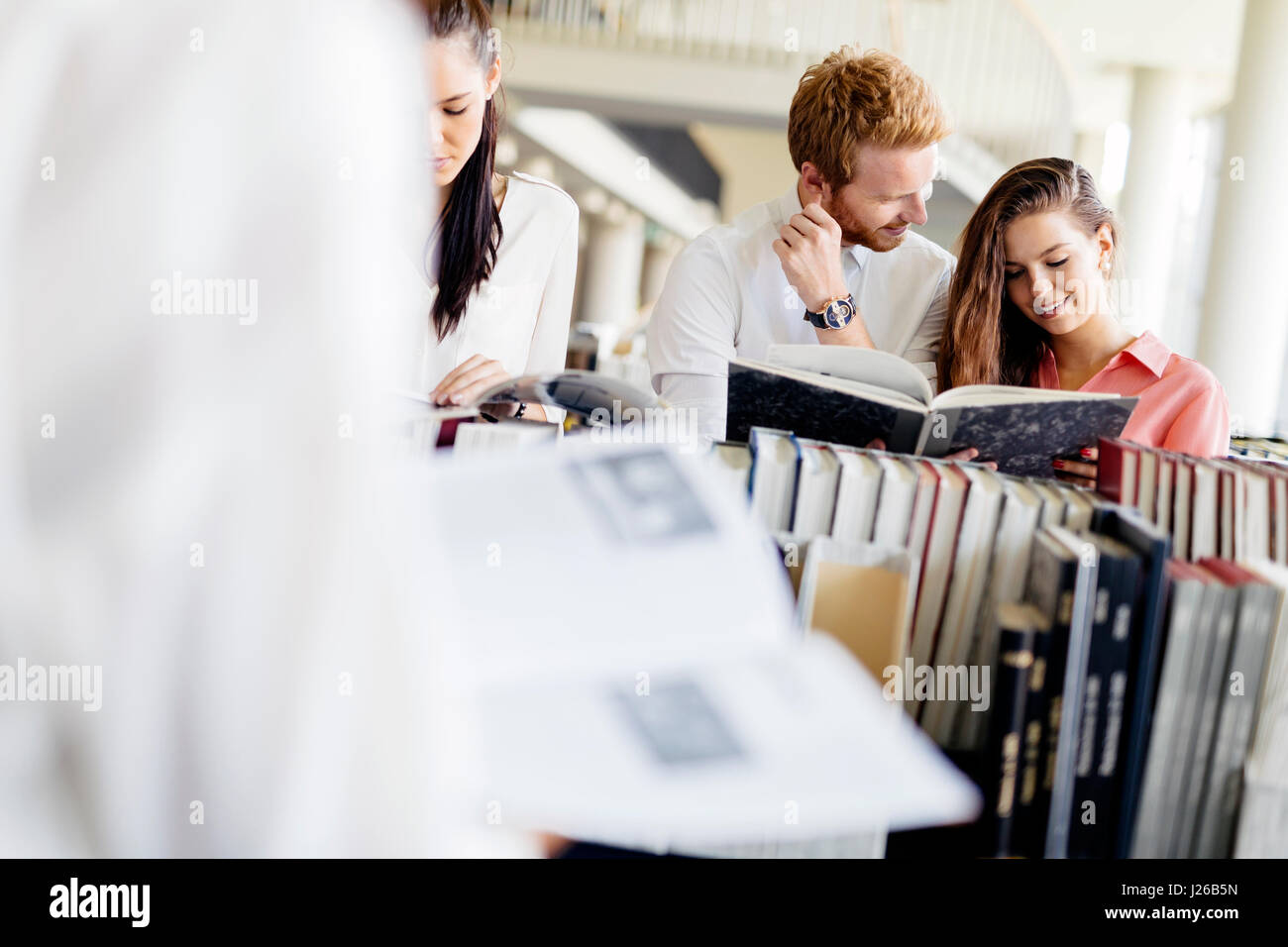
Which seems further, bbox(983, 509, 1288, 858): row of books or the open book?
the open book

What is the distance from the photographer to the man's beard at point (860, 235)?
2039mm

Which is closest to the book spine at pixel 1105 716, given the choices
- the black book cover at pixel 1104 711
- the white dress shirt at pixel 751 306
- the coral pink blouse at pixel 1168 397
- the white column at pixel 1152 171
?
the black book cover at pixel 1104 711

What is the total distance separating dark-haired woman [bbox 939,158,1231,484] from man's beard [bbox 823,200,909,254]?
0.49ft

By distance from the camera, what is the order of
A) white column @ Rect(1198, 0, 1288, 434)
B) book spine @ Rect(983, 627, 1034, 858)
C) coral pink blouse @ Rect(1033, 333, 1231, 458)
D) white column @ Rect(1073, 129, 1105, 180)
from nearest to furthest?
book spine @ Rect(983, 627, 1034, 858) → coral pink blouse @ Rect(1033, 333, 1231, 458) → white column @ Rect(1198, 0, 1288, 434) → white column @ Rect(1073, 129, 1105, 180)

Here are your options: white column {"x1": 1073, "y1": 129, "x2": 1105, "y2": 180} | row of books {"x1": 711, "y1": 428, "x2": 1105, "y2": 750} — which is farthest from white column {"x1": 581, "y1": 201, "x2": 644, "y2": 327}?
row of books {"x1": 711, "y1": 428, "x2": 1105, "y2": 750}

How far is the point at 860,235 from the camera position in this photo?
6.75 ft

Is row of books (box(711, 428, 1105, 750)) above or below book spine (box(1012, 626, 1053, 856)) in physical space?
above

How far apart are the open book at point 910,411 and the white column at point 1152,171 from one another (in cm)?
895

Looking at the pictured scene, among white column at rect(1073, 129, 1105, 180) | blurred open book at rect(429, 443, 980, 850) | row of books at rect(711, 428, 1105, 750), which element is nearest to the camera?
blurred open book at rect(429, 443, 980, 850)

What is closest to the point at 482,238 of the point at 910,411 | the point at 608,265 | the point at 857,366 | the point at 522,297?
the point at 522,297

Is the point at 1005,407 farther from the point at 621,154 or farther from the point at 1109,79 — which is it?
the point at 621,154

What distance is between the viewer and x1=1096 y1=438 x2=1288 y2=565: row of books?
1.00m

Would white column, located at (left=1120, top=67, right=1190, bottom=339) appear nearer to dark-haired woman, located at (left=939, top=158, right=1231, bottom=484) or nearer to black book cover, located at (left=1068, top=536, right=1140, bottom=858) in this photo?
dark-haired woman, located at (left=939, top=158, right=1231, bottom=484)

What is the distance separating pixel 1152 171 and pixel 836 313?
8943 millimetres
